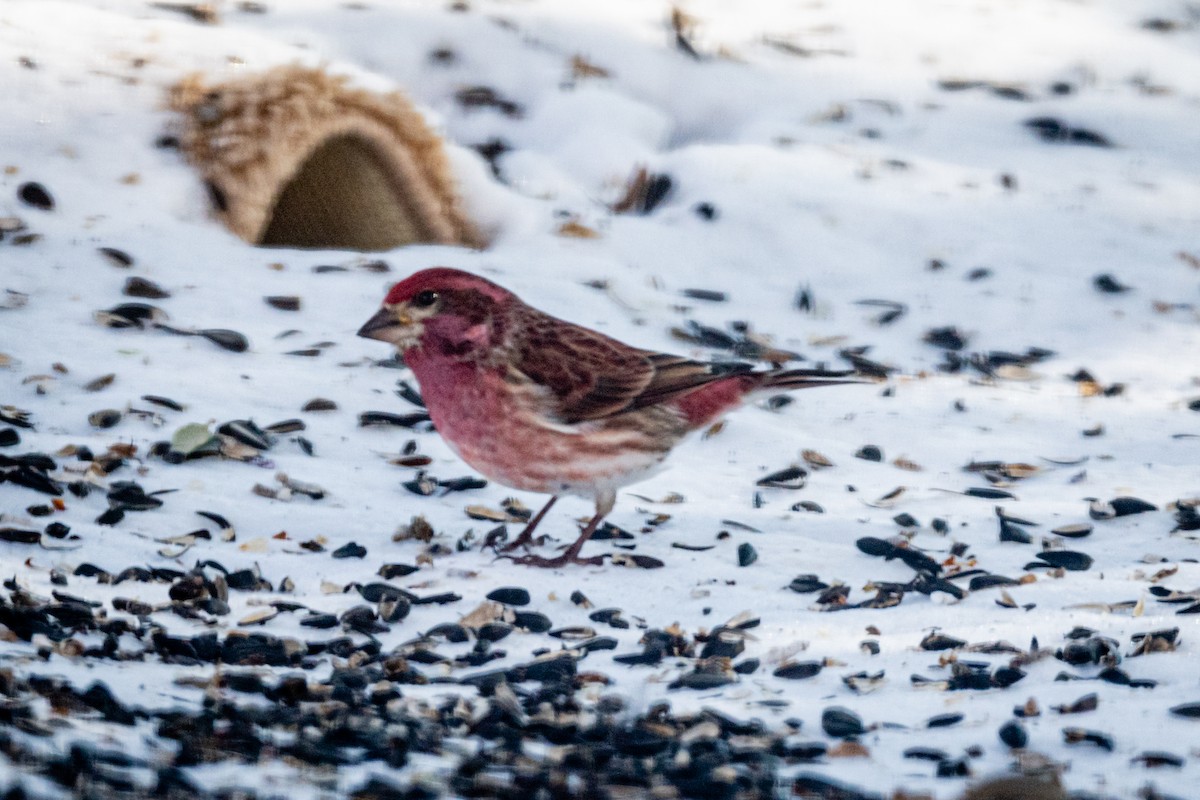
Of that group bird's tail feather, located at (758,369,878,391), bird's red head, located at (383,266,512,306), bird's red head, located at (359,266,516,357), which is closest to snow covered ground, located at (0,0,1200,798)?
bird's tail feather, located at (758,369,878,391)

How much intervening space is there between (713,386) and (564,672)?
1.37 metres

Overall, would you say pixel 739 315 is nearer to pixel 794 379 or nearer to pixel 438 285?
pixel 794 379

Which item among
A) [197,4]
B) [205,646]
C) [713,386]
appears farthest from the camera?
[197,4]

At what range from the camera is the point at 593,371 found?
4.51 m

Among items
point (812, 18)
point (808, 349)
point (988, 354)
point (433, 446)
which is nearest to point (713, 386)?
point (433, 446)

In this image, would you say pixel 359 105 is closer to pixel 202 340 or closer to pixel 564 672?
pixel 202 340

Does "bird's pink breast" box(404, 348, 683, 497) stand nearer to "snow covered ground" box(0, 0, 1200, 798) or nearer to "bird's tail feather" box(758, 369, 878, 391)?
"snow covered ground" box(0, 0, 1200, 798)

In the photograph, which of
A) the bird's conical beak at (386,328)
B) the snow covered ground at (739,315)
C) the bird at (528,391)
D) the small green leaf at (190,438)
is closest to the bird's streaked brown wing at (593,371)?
the bird at (528,391)

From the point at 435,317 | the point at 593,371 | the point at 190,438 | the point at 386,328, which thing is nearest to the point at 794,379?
the point at 593,371

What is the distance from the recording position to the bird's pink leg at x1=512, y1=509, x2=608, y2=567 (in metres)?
4.43

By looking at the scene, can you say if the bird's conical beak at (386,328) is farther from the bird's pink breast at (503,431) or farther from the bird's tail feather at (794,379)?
the bird's tail feather at (794,379)

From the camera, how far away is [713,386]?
4.65 m

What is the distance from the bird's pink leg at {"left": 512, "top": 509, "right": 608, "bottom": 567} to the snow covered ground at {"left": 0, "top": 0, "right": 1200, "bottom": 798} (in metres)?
0.04

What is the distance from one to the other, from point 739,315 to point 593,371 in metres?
2.65
